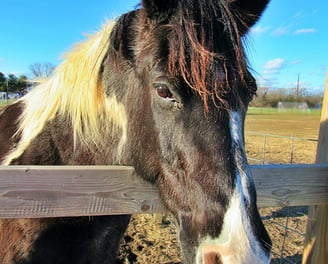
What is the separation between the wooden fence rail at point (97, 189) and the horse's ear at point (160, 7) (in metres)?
1.00

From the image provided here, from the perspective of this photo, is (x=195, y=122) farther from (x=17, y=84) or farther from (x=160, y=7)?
(x=17, y=84)

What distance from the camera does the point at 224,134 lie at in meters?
1.32

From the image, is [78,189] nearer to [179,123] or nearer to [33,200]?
[33,200]

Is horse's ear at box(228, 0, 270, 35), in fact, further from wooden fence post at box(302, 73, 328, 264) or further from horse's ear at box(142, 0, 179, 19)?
wooden fence post at box(302, 73, 328, 264)

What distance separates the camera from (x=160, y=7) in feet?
5.19

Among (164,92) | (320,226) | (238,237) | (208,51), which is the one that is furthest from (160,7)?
(320,226)

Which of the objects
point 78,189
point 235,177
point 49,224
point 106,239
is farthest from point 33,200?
point 235,177

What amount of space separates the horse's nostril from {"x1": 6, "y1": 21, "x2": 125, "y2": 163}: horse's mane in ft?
3.28

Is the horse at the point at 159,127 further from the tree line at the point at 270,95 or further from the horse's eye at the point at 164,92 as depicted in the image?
the tree line at the point at 270,95

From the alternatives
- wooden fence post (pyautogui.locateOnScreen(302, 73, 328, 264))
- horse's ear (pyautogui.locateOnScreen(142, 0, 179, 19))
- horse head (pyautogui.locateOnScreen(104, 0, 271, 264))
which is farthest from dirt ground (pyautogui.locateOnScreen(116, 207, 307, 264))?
horse's ear (pyautogui.locateOnScreen(142, 0, 179, 19))

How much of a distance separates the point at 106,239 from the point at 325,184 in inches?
66.6

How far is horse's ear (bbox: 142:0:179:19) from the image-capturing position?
61.6 inches

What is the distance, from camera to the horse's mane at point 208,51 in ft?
4.52

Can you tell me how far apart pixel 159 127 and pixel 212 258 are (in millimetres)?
731
